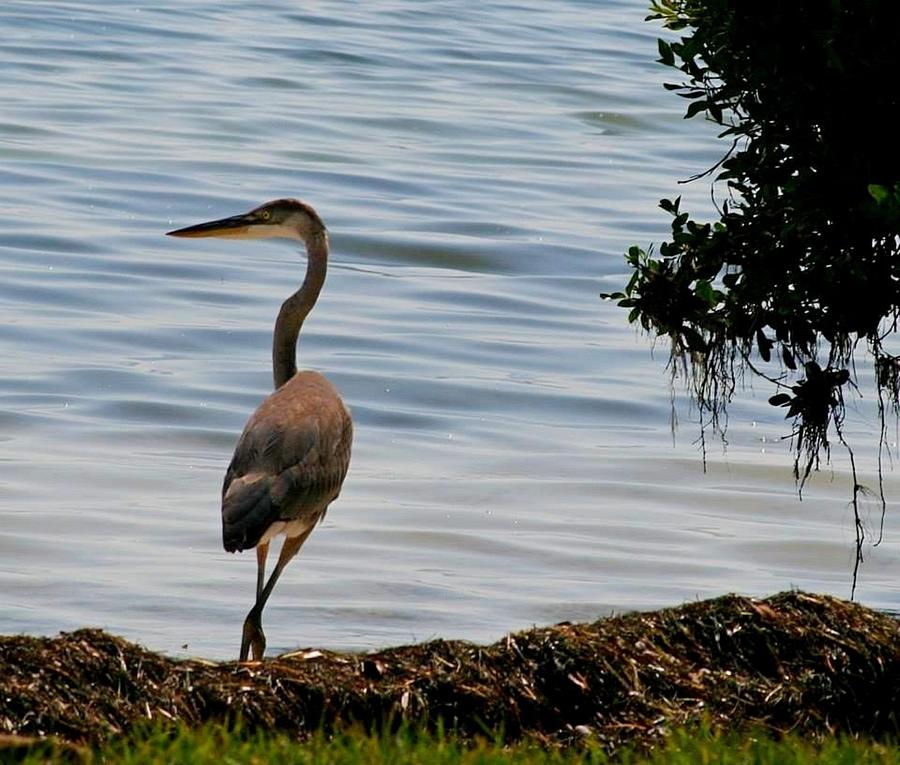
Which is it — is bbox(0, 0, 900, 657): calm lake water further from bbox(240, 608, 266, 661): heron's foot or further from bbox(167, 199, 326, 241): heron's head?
bbox(167, 199, 326, 241): heron's head

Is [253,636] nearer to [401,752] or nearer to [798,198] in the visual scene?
[798,198]

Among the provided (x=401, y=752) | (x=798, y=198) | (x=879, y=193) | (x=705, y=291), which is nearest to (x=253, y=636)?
(x=705, y=291)

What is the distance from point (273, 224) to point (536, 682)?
4.30 metres

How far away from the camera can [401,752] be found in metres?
5.88

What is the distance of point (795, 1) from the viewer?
7.86 m

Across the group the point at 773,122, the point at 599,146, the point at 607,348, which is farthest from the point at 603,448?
the point at 599,146

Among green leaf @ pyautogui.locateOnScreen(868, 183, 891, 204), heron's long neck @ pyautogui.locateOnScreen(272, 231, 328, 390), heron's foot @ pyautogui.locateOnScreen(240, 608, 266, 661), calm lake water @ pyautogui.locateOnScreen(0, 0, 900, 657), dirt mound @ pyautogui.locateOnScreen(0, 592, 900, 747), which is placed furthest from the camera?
calm lake water @ pyautogui.locateOnScreen(0, 0, 900, 657)

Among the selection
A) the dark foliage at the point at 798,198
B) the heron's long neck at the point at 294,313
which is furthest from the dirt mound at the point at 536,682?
the heron's long neck at the point at 294,313

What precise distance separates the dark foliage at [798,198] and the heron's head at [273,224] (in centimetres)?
231

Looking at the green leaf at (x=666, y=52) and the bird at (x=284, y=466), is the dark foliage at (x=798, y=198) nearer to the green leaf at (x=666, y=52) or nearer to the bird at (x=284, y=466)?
the green leaf at (x=666, y=52)

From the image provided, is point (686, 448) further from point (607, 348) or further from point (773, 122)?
point (773, 122)

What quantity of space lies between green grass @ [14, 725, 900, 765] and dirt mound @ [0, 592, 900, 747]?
0.29 meters

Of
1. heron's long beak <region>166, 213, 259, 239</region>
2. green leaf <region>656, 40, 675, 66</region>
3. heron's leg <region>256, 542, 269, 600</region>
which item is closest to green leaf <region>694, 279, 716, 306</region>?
green leaf <region>656, 40, 675, 66</region>

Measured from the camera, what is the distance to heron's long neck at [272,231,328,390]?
10.5 metres
